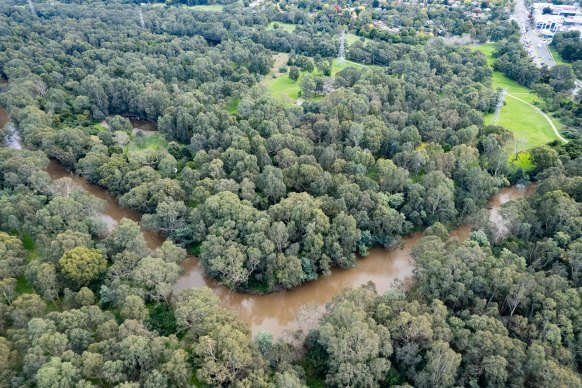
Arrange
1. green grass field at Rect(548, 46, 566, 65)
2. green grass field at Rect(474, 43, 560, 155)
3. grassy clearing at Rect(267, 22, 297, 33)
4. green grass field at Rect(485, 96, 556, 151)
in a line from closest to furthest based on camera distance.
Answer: green grass field at Rect(485, 96, 556, 151)
green grass field at Rect(474, 43, 560, 155)
green grass field at Rect(548, 46, 566, 65)
grassy clearing at Rect(267, 22, 297, 33)

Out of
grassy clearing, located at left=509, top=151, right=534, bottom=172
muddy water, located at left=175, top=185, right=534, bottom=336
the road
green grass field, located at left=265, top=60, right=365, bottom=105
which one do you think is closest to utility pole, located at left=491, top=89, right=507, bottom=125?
grassy clearing, located at left=509, top=151, right=534, bottom=172

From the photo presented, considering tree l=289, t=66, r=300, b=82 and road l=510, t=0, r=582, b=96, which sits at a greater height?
road l=510, t=0, r=582, b=96

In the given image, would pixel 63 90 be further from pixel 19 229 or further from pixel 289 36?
pixel 289 36

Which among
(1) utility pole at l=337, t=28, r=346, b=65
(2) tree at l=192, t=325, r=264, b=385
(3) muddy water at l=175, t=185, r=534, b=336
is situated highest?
(1) utility pole at l=337, t=28, r=346, b=65

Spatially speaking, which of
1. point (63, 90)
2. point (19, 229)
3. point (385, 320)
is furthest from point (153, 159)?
point (385, 320)

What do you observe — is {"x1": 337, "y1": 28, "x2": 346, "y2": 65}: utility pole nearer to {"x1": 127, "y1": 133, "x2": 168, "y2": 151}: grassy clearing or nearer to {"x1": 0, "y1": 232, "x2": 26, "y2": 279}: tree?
{"x1": 127, "y1": 133, "x2": 168, "y2": 151}: grassy clearing

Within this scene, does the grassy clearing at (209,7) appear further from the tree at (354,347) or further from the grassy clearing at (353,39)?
the tree at (354,347)

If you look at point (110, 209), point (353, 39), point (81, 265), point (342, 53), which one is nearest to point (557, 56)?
→ point (353, 39)
